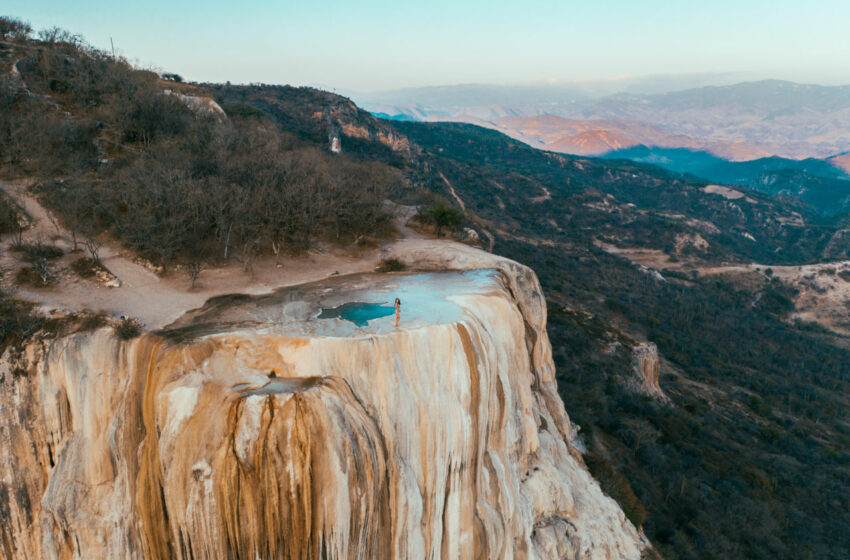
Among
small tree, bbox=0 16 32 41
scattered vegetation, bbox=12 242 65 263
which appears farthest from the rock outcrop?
small tree, bbox=0 16 32 41

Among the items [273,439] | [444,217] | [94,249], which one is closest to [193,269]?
[94,249]

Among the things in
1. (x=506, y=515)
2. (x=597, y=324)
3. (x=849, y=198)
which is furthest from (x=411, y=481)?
(x=849, y=198)

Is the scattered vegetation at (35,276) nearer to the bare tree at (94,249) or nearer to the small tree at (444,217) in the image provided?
the bare tree at (94,249)

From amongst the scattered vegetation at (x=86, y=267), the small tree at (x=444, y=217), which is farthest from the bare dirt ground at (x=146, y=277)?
the small tree at (x=444, y=217)

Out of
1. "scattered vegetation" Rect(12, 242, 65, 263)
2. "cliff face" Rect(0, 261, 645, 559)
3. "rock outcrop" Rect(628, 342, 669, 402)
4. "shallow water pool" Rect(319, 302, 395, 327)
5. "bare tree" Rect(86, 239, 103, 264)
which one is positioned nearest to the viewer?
"cliff face" Rect(0, 261, 645, 559)

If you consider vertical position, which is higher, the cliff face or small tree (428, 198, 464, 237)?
small tree (428, 198, 464, 237)

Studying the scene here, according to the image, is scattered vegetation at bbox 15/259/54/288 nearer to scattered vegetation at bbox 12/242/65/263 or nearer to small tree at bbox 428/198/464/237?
scattered vegetation at bbox 12/242/65/263
